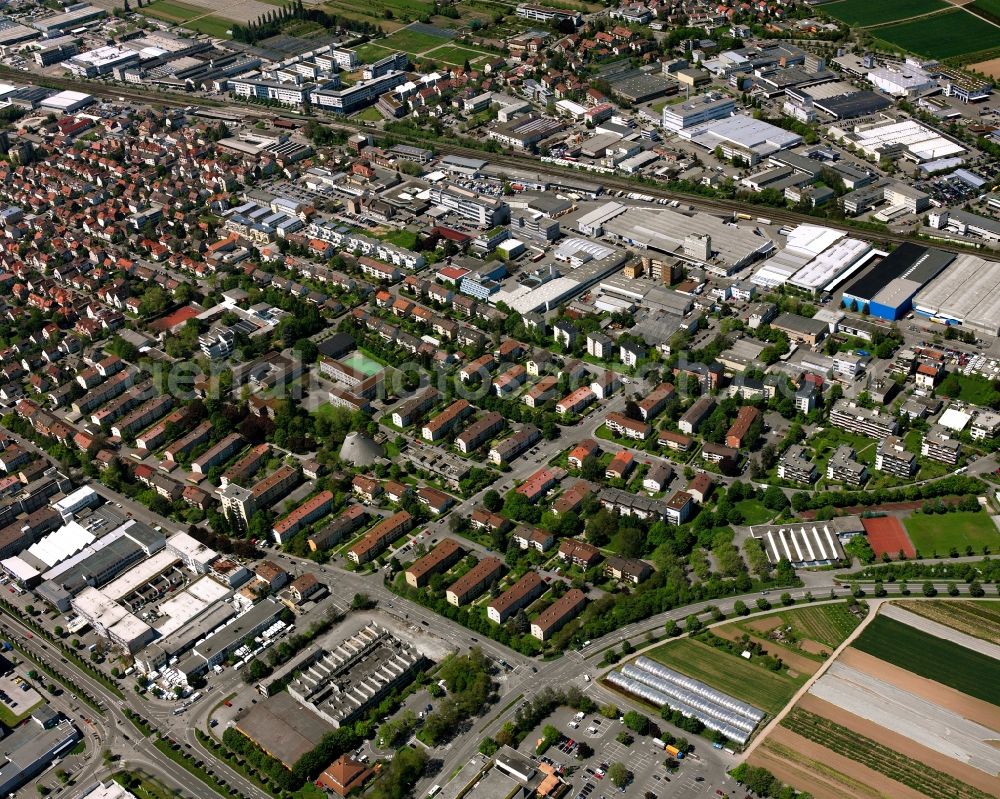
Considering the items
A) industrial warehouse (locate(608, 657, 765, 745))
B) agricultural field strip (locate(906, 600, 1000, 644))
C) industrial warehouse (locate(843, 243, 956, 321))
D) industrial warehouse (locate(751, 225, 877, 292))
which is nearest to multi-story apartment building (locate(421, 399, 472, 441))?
industrial warehouse (locate(608, 657, 765, 745))

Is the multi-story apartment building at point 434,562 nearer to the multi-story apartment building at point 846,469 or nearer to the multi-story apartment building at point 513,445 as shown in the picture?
the multi-story apartment building at point 513,445

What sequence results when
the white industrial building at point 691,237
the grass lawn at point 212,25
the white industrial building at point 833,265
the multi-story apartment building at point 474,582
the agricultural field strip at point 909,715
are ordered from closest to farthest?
the agricultural field strip at point 909,715, the multi-story apartment building at point 474,582, the white industrial building at point 833,265, the white industrial building at point 691,237, the grass lawn at point 212,25

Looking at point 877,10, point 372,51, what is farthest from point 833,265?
point 372,51

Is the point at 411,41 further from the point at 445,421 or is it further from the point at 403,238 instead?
the point at 445,421

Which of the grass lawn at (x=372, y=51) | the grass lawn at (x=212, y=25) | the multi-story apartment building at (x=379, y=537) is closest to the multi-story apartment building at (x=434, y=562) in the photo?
the multi-story apartment building at (x=379, y=537)

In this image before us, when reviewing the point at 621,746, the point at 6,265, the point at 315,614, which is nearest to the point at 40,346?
the point at 6,265

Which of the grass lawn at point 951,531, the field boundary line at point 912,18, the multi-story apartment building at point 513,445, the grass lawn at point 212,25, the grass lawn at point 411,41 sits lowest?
the grass lawn at point 951,531

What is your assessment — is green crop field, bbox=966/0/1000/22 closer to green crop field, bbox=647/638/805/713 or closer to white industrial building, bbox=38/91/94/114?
green crop field, bbox=647/638/805/713
